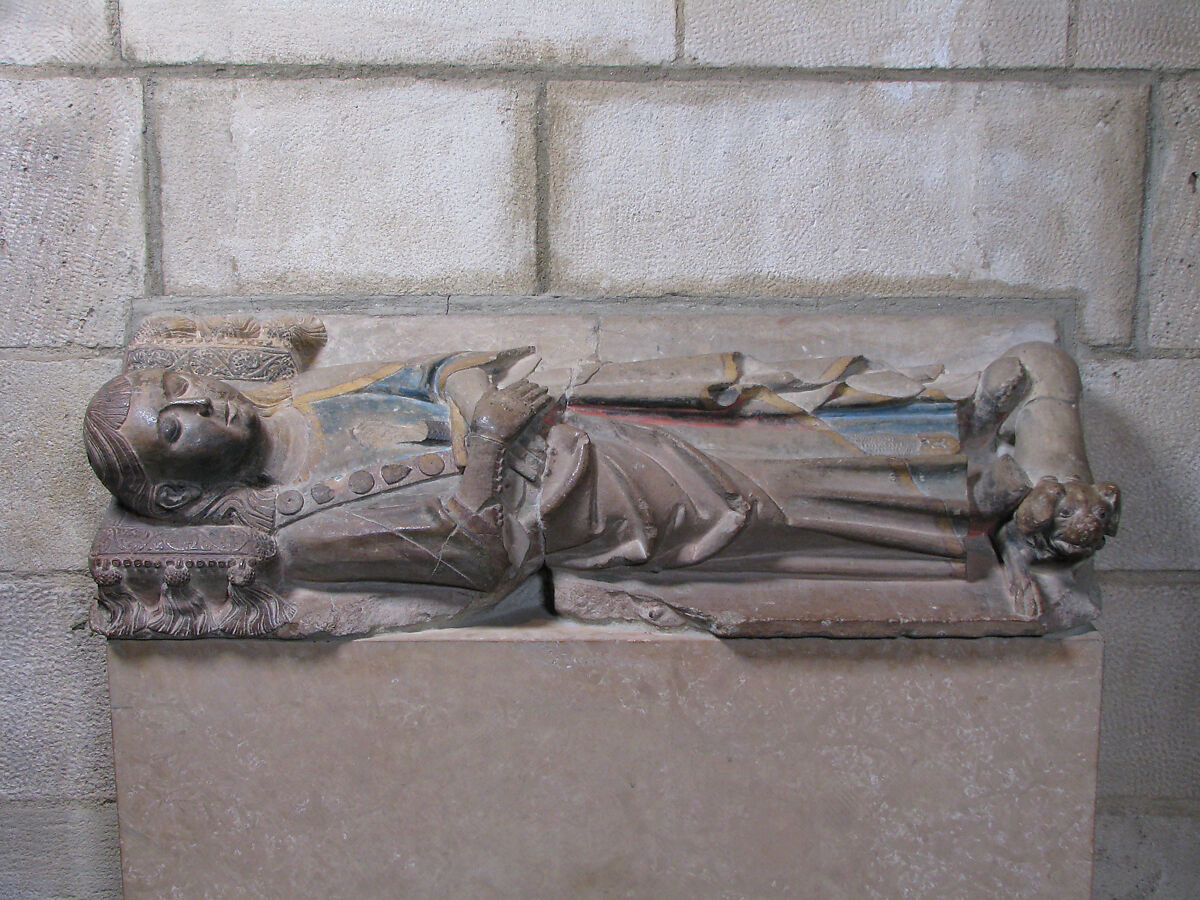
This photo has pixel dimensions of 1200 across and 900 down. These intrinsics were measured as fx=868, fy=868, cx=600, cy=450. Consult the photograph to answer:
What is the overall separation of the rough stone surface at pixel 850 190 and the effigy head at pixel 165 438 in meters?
0.84

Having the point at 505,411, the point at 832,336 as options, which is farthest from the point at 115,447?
the point at 832,336

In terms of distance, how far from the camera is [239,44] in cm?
208

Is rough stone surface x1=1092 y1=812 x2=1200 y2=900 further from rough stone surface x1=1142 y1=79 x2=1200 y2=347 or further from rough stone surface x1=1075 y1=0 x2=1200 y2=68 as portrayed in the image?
rough stone surface x1=1075 y1=0 x2=1200 y2=68

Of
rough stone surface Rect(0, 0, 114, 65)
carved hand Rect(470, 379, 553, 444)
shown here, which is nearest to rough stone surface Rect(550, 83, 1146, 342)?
carved hand Rect(470, 379, 553, 444)

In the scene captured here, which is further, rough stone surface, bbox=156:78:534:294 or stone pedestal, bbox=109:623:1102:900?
rough stone surface, bbox=156:78:534:294

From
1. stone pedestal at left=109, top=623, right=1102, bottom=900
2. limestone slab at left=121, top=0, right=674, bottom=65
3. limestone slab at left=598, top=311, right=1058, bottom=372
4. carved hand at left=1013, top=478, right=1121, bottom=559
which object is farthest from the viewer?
limestone slab at left=121, top=0, right=674, bottom=65

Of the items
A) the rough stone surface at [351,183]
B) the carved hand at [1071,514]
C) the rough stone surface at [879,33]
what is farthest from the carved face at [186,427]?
the carved hand at [1071,514]

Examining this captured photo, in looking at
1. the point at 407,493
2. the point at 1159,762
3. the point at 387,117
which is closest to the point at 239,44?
the point at 387,117

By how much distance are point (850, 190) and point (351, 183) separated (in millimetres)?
1195

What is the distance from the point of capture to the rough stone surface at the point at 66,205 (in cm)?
208

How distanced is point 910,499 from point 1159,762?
104 cm

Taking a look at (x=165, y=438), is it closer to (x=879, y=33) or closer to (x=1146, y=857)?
(x=879, y=33)

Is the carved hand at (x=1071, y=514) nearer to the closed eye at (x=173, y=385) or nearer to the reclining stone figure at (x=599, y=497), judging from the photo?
the reclining stone figure at (x=599, y=497)

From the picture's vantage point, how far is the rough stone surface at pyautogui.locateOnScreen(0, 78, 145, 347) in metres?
2.08
